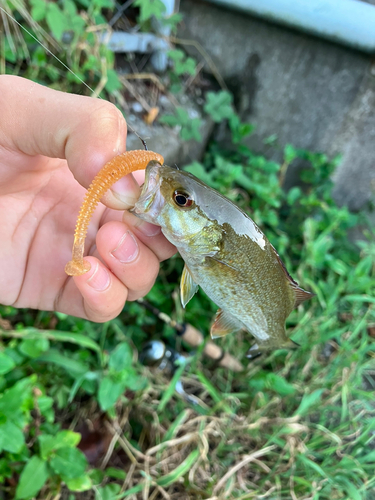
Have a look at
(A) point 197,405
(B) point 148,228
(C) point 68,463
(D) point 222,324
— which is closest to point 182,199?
(B) point 148,228

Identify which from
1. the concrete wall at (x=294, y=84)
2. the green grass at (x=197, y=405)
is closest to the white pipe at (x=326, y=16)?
the concrete wall at (x=294, y=84)

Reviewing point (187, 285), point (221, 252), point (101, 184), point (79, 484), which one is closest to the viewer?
point (101, 184)

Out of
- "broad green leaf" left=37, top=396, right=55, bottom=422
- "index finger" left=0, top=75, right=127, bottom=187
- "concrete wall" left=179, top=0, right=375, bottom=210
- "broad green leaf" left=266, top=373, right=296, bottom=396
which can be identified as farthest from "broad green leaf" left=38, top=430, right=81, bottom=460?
"concrete wall" left=179, top=0, right=375, bottom=210

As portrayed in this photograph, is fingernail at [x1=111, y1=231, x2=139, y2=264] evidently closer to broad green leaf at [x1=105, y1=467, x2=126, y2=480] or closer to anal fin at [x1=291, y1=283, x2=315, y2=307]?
anal fin at [x1=291, y1=283, x2=315, y2=307]

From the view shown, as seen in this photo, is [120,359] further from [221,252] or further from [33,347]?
[221,252]

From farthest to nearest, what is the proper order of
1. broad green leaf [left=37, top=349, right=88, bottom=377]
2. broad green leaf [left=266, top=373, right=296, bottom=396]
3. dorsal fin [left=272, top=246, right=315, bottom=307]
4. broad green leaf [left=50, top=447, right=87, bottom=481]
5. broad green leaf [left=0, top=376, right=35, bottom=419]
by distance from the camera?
1. broad green leaf [left=266, top=373, right=296, bottom=396]
2. broad green leaf [left=37, top=349, right=88, bottom=377]
3. broad green leaf [left=50, top=447, right=87, bottom=481]
4. broad green leaf [left=0, top=376, right=35, bottom=419]
5. dorsal fin [left=272, top=246, right=315, bottom=307]

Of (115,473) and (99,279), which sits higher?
(99,279)
